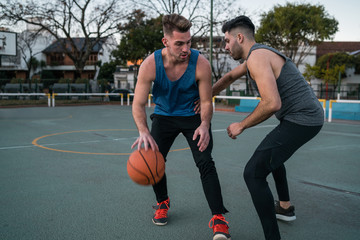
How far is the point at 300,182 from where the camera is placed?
504cm

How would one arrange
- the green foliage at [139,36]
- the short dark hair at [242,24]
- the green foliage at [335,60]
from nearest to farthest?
the short dark hair at [242,24] → the green foliage at [139,36] → the green foliage at [335,60]

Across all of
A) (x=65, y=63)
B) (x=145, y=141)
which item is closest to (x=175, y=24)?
(x=145, y=141)

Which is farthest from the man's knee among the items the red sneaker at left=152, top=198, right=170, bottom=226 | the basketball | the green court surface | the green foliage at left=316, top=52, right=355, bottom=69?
the green foliage at left=316, top=52, right=355, bottom=69

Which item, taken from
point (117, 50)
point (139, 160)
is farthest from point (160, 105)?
point (117, 50)

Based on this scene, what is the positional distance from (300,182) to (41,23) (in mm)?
32628

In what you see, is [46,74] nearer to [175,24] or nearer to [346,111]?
[346,111]

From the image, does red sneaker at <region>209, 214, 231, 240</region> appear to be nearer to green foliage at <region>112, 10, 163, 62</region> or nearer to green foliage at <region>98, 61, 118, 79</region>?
green foliage at <region>112, 10, 163, 62</region>

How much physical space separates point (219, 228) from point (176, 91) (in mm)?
1319

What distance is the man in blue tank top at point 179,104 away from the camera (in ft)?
10.3

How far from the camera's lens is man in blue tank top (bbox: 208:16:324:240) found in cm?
273

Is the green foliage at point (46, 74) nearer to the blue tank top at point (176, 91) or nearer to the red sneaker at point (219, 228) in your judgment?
the blue tank top at point (176, 91)

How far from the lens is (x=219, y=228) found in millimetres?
3078

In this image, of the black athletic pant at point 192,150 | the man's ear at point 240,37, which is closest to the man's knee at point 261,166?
the black athletic pant at point 192,150

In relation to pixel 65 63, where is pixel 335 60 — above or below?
below
